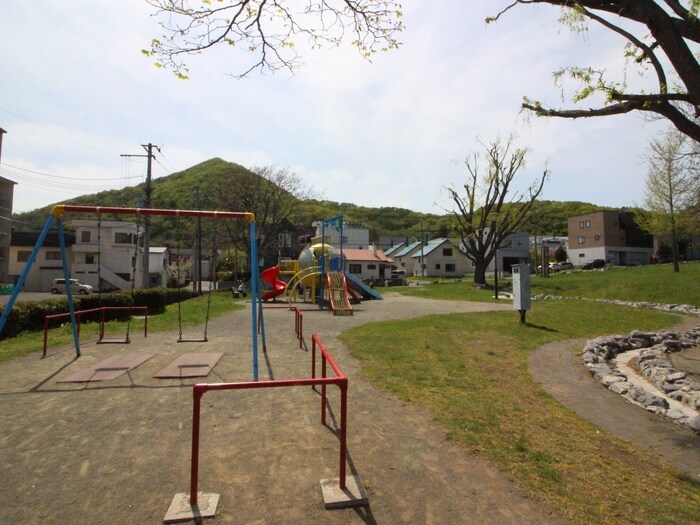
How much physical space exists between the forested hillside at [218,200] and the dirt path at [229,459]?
5.09 meters

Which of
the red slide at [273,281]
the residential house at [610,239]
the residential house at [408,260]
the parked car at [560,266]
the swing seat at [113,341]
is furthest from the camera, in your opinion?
the residential house at [408,260]

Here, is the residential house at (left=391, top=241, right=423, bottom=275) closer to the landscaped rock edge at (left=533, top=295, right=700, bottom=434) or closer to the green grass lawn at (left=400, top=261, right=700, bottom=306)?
the green grass lawn at (left=400, top=261, right=700, bottom=306)

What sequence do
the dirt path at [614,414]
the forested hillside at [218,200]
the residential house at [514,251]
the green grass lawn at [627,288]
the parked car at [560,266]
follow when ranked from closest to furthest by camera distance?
the dirt path at [614,414]
the green grass lawn at [627,288]
the forested hillside at [218,200]
the parked car at [560,266]
the residential house at [514,251]

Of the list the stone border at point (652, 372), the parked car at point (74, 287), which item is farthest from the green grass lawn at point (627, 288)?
the parked car at point (74, 287)

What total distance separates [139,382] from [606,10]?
8674 millimetres

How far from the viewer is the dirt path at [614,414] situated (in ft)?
14.9

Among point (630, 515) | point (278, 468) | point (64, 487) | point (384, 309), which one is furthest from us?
point (384, 309)

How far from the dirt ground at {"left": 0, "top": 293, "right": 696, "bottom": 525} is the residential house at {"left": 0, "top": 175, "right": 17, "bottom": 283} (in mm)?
38377

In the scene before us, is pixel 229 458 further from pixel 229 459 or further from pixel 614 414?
pixel 614 414

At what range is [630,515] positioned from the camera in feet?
10.3

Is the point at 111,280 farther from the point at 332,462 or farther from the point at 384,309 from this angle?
the point at 332,462

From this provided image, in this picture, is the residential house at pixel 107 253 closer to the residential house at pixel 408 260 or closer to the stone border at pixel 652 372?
the residential house at pixel 408 260

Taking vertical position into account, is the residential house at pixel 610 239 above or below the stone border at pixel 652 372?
above

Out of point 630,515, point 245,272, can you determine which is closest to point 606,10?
point 630,515
